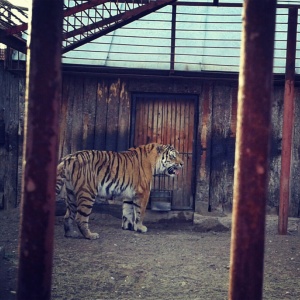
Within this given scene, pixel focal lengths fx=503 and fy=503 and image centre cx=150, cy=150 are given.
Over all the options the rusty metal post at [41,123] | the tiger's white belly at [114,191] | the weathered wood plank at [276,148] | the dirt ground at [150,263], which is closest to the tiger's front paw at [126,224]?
the dirt ground at [150,263]

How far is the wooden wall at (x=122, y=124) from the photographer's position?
9.50 metres

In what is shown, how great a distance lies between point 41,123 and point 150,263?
489 centimetres

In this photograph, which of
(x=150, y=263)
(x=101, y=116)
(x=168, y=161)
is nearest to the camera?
(x=150, y=263)

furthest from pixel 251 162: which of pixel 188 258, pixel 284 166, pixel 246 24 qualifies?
pixel 284 166

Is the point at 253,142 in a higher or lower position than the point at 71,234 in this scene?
higher

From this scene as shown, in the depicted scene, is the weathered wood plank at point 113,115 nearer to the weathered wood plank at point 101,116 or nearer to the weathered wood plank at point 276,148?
the weathered wood plank at point 101,116

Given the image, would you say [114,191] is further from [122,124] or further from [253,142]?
[253,142]

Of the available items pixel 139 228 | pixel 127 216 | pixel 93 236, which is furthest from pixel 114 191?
pixel 93 236

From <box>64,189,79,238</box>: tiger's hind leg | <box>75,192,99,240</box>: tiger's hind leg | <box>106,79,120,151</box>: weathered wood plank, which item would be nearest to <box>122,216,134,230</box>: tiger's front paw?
<box>75,192,99,240</box>: tiger's hind leg

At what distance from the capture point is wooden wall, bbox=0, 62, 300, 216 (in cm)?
950

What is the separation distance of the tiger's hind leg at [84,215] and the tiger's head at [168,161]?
1.68 m

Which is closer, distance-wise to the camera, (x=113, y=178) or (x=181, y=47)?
(x=113, y=178)

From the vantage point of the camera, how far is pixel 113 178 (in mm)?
8914

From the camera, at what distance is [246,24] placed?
199 centimetres
